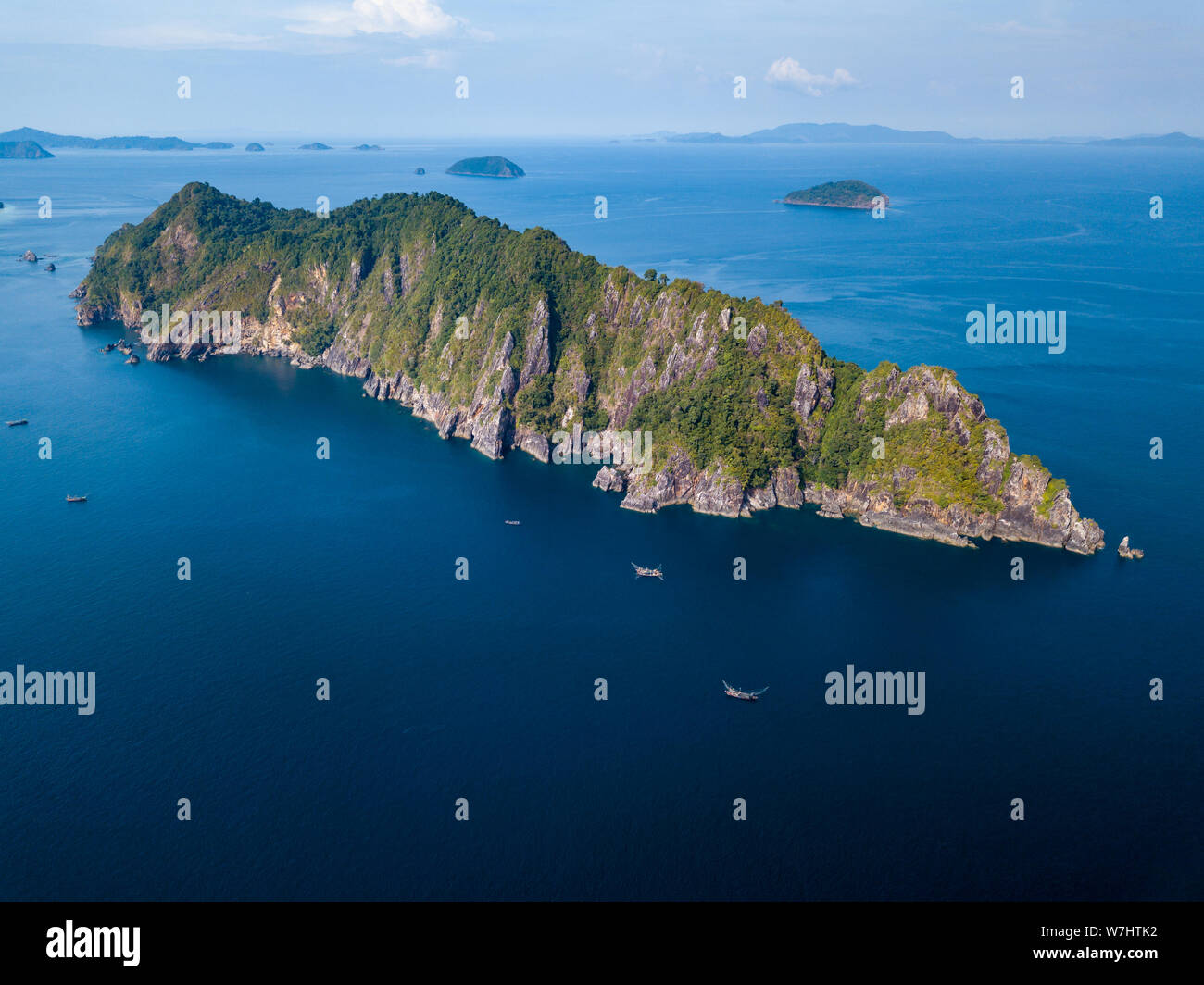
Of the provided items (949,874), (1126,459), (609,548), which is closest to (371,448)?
(609,548)

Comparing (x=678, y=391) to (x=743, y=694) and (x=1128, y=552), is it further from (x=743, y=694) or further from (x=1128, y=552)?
(x=1128, y=552)

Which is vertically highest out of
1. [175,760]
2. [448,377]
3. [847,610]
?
[448,377]

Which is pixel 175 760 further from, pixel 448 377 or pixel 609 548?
pixel 448 377

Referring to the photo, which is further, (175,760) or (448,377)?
(448,377)

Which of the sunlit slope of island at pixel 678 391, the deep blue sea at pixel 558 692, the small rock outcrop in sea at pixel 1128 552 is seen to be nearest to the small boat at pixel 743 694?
the deep blue sea at pixel 558 692
